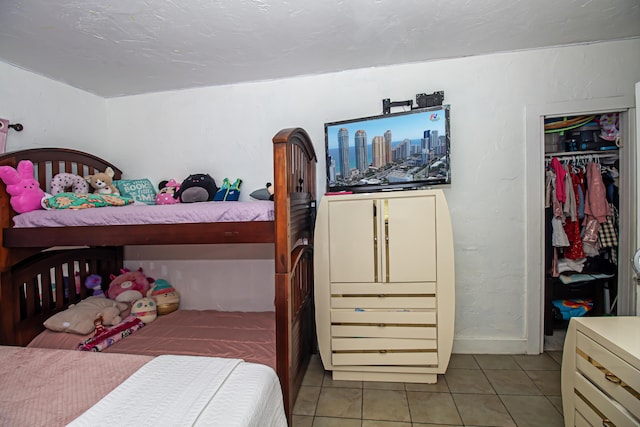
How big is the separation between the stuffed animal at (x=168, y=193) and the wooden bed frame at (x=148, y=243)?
0.60 meters

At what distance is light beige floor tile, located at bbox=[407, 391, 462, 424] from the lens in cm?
A: 166

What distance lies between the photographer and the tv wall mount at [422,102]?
2.25 metres

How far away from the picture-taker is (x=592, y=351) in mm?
1251

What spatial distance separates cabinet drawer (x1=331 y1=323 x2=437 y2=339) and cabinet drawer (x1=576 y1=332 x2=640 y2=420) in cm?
76

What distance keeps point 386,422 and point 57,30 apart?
3025mm

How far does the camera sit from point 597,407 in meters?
1.21

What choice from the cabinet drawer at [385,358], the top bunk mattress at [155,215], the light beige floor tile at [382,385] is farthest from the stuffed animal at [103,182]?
the light beige floor tile at [382,385]

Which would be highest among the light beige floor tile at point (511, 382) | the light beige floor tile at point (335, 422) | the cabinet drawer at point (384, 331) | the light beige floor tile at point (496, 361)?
the cabinet drawer at point (384, 331)

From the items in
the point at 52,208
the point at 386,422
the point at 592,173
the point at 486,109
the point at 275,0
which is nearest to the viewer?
the point at 275,0

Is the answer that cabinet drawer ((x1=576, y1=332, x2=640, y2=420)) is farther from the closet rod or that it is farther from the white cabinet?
the closet rod

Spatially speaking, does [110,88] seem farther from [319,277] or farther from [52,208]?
[319,277]

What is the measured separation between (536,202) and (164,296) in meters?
3.16

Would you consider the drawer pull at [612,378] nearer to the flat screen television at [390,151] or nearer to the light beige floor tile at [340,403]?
the light beige floor tile at [340,403]

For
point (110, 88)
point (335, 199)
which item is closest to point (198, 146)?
point (110, 88)
